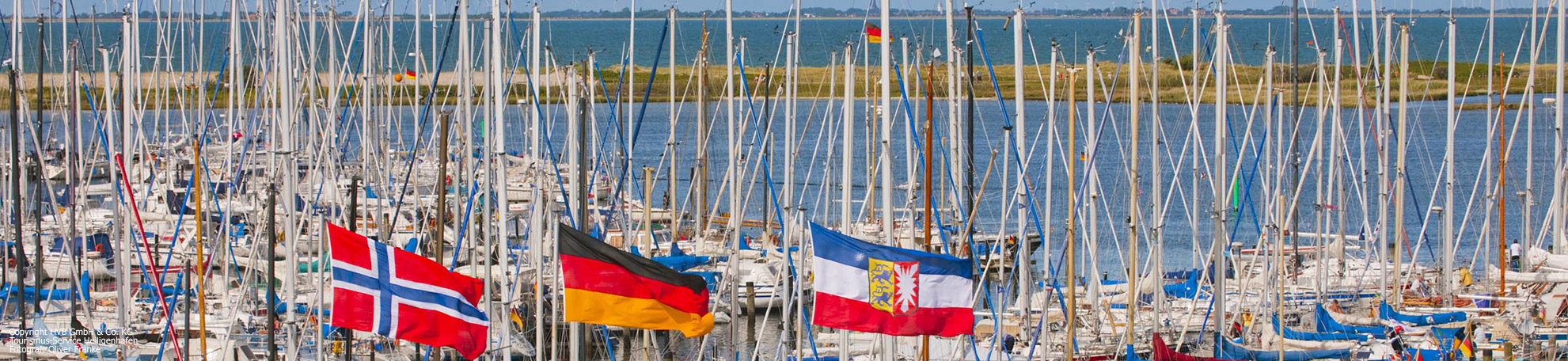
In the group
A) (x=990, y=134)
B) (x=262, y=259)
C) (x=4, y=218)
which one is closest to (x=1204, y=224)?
(x=262, y=259)

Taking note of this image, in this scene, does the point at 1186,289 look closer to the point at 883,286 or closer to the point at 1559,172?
the point at 1559,172

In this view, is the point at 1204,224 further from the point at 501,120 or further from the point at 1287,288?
the point at 501,120

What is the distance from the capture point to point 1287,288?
31.4 meters

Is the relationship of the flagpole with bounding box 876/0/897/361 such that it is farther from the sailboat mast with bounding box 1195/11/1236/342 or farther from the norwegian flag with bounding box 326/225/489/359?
the sailboat mast with bounding box 1195/11/1236/342

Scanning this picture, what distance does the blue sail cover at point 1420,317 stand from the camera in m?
28.3

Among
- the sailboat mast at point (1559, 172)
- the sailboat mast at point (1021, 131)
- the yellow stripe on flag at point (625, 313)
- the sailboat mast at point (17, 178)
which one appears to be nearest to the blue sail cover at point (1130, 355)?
the sailboat mast at point (1021, 131)

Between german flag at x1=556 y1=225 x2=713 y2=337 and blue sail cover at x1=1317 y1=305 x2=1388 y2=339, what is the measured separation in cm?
1185

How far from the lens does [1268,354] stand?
25.9 metres

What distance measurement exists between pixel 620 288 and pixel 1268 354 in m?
10.9

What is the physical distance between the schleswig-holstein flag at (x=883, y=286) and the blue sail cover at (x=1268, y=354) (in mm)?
7365

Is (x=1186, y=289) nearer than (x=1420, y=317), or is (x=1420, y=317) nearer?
(x=1420, y=317)

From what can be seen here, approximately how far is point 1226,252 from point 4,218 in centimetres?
1866

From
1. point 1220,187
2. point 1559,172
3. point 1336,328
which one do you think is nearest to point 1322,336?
point 1336,328

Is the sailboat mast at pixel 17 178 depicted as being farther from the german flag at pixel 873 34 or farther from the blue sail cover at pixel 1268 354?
the blue sail cover at pixel 1268 354
